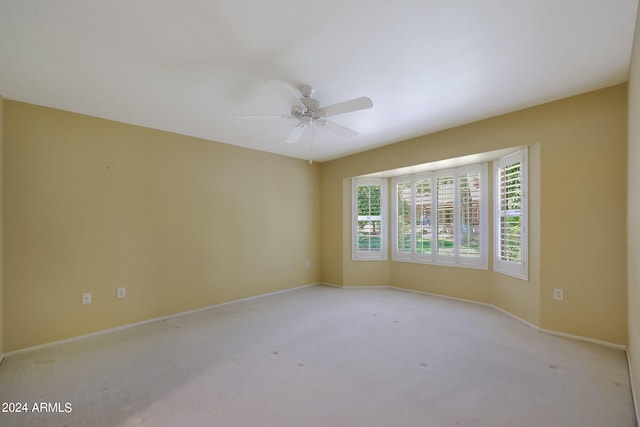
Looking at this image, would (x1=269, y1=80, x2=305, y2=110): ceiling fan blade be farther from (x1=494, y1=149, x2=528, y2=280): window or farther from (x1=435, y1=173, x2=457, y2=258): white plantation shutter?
(x1=435, y1=173, x2=457, y2=258): white plantation shutter

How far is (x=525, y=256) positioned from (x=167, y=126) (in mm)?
4646

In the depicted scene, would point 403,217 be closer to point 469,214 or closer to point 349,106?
point 469,214

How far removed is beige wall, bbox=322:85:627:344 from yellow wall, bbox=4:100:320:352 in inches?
131

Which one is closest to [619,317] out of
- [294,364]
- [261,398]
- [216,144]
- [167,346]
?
[294,364]

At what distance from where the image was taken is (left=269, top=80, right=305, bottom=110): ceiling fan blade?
6.85 feet

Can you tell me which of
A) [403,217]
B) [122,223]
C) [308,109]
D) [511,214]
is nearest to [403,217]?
[403,217]

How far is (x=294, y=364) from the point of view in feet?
7.97

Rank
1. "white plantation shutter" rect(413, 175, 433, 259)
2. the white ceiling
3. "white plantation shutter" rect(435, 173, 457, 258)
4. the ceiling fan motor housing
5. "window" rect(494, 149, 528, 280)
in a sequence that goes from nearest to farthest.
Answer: the white ceiling
the ceiling fan motor housing
"window" rect(494, 149, 528, 280)
"white plantation shutter" rect(435, 173, 457, 258)
"white plantation shutter" rect(413, 175, 433, 259)

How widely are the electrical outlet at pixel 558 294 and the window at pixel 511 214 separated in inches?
12.8

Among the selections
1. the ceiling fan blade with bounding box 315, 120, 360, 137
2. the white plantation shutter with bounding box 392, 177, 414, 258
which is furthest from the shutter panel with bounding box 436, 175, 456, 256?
the ceiling fan blade with bounding box 315, 120, 360, 137

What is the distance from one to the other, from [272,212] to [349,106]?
9.58 feet

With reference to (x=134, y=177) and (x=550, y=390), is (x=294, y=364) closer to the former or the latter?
(x=550, y=390)

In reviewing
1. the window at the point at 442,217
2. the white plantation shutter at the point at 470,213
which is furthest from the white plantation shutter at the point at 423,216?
the white plantation shutter at the point at 470,213

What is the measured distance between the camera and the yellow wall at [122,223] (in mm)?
2770
